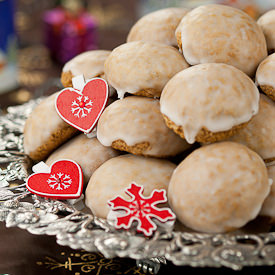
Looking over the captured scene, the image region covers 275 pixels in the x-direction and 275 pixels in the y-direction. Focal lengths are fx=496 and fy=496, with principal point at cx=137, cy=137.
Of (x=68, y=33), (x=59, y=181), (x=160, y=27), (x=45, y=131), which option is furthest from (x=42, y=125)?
(x=68, y=33)

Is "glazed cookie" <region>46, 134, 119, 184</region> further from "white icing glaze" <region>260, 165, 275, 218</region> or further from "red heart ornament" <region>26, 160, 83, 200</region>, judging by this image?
"white icing glaze" <region>260, 165, 275, 218</region>

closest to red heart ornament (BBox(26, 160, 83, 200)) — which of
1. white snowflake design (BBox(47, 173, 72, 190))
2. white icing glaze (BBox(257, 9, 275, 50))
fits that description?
white snowflake design (BBox(47, 173, 72, 190))

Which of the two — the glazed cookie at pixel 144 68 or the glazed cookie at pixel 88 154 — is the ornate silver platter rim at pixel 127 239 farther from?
the glazed cookie at pixel 144 68

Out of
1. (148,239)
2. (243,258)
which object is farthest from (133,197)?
(243,258)

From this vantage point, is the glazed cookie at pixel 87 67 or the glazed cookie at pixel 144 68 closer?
the glazed cookie at pixel 144 68

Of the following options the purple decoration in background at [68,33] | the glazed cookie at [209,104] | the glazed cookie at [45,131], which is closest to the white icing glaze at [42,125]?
the glazed cookie at [45,131]

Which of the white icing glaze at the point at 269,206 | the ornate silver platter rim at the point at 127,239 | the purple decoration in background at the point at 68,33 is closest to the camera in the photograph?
the ornate silver platter rim at the point at 127,239

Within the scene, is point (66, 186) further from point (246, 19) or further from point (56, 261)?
point (246, 19)

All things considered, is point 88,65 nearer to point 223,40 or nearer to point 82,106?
point 82,106
